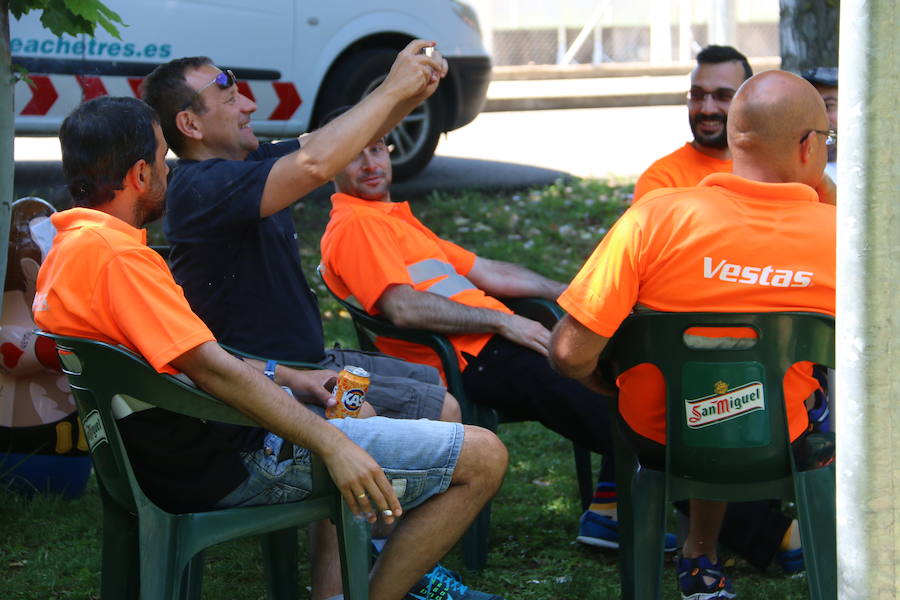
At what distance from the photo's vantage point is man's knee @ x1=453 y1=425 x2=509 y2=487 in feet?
9.77

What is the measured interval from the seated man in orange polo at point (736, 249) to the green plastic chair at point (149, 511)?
688 millimetres

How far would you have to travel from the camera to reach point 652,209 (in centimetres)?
294

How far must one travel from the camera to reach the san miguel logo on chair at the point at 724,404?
9.55ft

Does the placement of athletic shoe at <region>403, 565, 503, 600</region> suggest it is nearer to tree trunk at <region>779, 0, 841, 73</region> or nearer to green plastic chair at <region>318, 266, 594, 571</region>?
green plastic chair at <region>318, 266, 594, 571</region>

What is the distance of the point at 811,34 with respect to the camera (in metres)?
5.66

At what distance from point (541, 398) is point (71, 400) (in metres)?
1.66

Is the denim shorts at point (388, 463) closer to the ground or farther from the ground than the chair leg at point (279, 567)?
farther from the ground

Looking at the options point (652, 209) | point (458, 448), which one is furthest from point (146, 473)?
point (652, 209)

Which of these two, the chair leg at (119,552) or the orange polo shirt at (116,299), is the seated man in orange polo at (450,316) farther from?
the orange polo shirt at (116,299)

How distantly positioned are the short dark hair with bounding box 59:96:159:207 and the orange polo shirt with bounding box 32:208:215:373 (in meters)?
0.23

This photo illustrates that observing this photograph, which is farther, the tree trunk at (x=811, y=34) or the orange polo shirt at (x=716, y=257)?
the tree trunk at (x=811, y=34)

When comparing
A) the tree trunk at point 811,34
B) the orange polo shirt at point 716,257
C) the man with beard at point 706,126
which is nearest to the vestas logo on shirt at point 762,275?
the orange polo shirt at point 716,257

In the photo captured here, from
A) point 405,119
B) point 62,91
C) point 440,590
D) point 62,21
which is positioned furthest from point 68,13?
point 405,119

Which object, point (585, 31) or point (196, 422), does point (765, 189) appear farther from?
point (585, 31)
